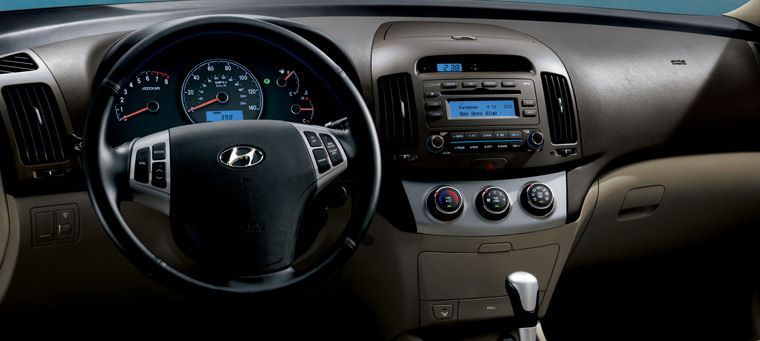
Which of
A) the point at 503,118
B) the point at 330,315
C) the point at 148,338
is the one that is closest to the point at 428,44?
the point at 503,118

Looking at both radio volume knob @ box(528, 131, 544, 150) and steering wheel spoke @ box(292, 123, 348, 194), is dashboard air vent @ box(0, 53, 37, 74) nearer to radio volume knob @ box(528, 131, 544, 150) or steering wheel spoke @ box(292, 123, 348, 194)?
steering wheel spoke @ box(292, 123, 348, 194)

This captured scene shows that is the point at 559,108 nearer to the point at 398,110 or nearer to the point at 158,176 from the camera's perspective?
the point at 398,110

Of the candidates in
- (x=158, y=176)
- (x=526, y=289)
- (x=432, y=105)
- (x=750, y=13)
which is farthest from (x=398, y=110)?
(x=750, y=13)

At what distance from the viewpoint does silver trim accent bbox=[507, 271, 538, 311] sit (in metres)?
1.58

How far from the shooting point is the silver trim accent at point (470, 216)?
174 centimetres

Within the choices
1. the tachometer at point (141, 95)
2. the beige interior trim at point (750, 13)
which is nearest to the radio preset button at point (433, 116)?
the tachometer at point (141, 95)

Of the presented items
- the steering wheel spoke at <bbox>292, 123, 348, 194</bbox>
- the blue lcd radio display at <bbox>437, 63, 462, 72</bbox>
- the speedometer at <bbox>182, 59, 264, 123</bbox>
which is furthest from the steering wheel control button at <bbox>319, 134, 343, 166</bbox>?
the blue lcd radio display at <bbox>437, 63, 462, 72</bbox>

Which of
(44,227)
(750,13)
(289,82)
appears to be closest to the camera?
(44,227)

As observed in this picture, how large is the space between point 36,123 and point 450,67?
1034mm

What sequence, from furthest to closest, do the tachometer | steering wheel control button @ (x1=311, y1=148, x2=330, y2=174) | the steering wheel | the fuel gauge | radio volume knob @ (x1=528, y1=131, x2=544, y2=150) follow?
radio volume knob @ (x1=528, y1=131, x2=544, y2=150) → the fuel gauge → the tachometer → steering wheel control button @ (x1=311, y1=148, x2=330, y2=174) → the steering wheel

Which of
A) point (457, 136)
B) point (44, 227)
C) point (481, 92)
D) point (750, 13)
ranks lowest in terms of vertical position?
point (44, 227)

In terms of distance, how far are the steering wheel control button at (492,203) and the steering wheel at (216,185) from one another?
44 cm

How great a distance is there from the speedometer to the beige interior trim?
6.12 feet

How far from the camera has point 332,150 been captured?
1430 mm
